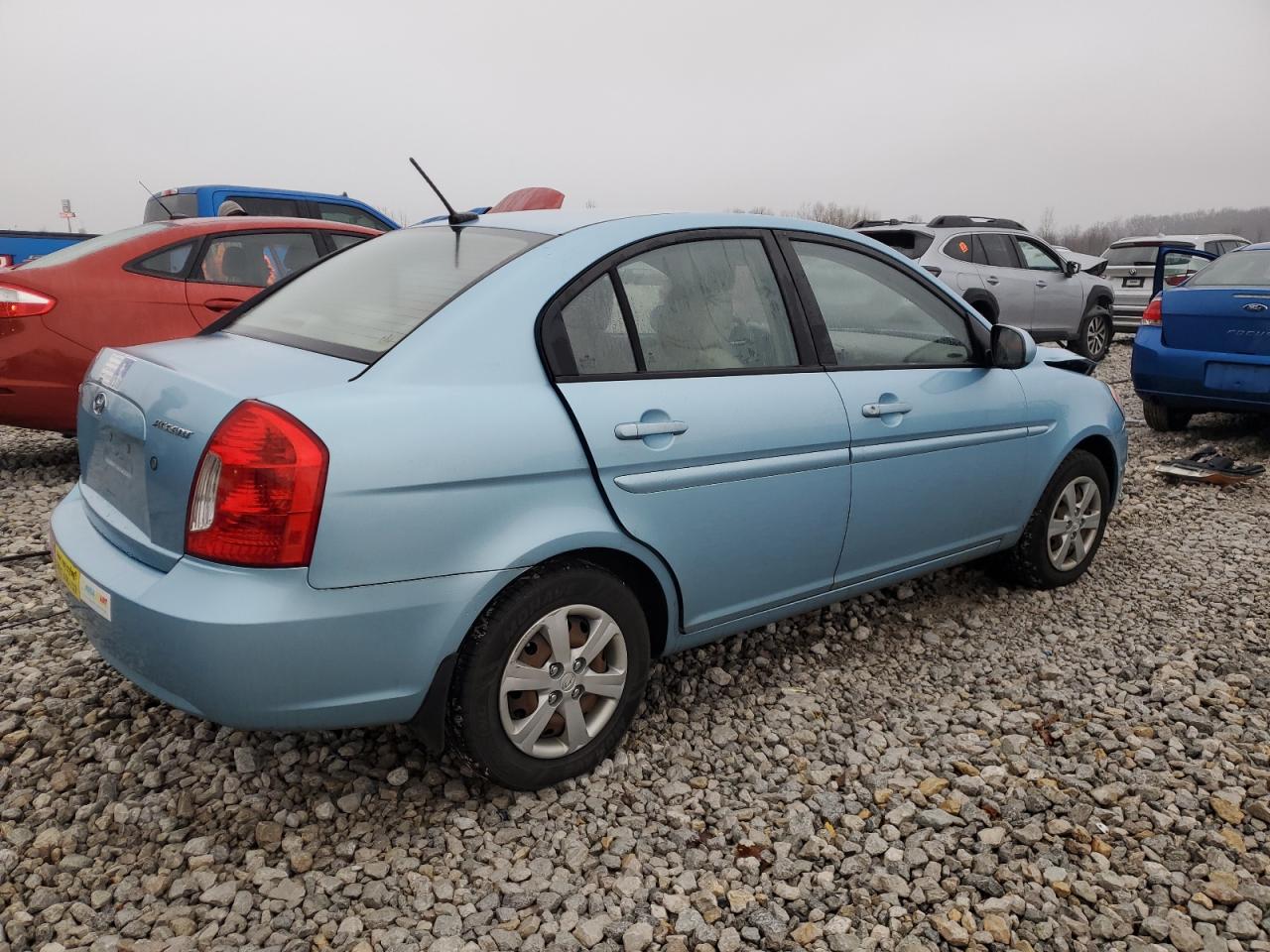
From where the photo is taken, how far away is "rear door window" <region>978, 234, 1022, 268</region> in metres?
11.0

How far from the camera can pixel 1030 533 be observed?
12.9ft

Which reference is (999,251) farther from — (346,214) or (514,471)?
(514,471)

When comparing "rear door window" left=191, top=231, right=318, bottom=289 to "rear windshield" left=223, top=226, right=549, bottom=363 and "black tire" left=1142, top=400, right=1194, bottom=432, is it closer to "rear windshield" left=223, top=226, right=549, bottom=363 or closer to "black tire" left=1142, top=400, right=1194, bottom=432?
"rear windshield" left=223, top=226, right=549, bottom=363

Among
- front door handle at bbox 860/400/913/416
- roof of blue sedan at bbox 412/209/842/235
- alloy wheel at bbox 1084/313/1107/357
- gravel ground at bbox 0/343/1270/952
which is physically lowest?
alloy wheel at bbox 1084/313/1107/357

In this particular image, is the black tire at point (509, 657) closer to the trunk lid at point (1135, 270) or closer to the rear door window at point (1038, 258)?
the rear door window at point (1038, 258)

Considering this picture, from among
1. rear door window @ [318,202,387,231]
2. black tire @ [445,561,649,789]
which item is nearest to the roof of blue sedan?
black tire @ [445,561,649,789]

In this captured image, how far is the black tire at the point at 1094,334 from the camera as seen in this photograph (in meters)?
12.2

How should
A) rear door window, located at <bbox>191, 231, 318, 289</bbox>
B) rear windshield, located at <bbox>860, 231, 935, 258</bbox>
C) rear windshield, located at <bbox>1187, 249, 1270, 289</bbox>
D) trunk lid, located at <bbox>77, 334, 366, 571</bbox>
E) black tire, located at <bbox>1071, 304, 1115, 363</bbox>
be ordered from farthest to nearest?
black tire, located at <bbox>1071, 304, 1115, 363</bbox> → rear windshield, located at <bbox>860, 231, 935, 258</bbox> → rear windshield, located at <bbox>1187, 249, 1270, 289</bbox> → rear door window, located at <bbox>191, 231, 318, 289</bbox> → trunk lid, located at <bbox>77, 334, 366, 571</bbox>

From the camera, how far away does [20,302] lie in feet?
16.8

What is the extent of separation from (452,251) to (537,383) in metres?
0.64

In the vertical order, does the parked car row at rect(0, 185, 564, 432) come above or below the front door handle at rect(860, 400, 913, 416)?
below

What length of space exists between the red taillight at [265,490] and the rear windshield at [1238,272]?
21.7 ft

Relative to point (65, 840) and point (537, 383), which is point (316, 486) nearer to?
point (537, 383)

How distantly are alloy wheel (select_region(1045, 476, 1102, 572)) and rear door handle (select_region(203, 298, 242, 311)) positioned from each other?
15.1 feet
